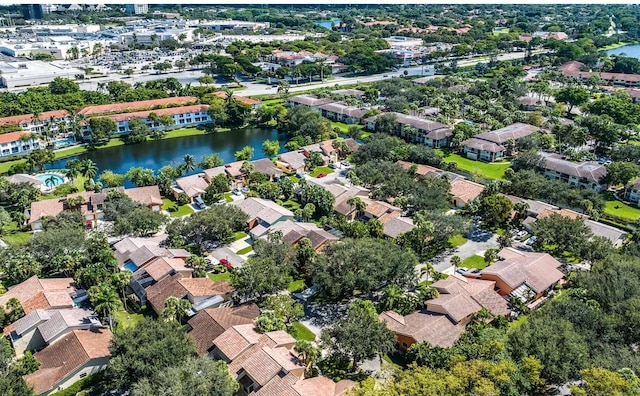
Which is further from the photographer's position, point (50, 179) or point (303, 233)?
point (50, 179)

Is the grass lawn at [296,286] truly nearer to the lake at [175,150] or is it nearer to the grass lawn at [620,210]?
the lake at [175,150]

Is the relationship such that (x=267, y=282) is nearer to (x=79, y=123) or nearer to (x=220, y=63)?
(x=79, y=123)

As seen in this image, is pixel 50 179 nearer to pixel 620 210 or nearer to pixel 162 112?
pixel 162 112

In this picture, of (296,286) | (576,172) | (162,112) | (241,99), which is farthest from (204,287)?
(241,99)

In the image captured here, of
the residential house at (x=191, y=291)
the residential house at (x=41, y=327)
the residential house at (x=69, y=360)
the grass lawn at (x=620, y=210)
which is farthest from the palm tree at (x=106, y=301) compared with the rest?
the grass lawn at (x=620, y=210)

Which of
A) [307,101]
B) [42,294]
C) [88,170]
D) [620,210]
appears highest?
[307,101]

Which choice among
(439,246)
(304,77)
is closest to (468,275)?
(439,246)
